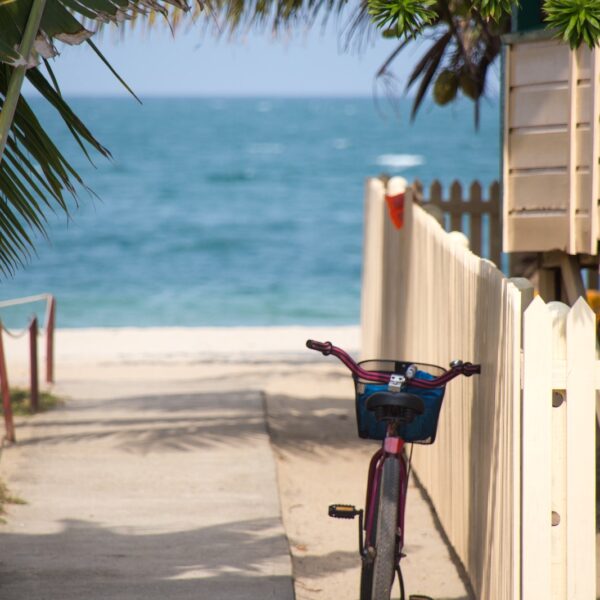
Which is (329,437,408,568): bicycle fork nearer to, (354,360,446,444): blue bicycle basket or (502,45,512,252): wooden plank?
(354,360,446,444): blue bicycle basket

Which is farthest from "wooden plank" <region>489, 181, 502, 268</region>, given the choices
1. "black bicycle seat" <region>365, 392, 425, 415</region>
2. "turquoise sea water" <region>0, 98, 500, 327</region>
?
"black bicycle seat" <region>365, 392, 425, 415</region>

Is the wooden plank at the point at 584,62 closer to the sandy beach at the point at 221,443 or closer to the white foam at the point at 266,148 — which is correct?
the sandy beach at the point at 221,443

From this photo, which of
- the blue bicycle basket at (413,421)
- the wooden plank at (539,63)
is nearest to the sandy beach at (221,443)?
the blue bicycle basket at (413,421)

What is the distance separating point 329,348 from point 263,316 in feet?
74.8

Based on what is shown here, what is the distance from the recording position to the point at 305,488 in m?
8.10

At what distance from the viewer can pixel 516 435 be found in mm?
4465

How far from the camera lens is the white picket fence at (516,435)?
4320 mm

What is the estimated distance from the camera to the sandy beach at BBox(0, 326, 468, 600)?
641 cm

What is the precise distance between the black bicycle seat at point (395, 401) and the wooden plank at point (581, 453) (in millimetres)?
681

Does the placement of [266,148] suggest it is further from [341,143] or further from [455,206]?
[455,206]

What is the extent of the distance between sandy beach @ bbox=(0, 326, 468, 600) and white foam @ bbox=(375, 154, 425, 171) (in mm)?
81078

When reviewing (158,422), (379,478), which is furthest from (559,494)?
(158,422)

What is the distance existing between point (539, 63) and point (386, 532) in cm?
345

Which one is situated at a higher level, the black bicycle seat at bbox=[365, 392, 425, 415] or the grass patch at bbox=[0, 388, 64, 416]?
the black bicycle seat at bbox=[365, 392, 425, 415]
